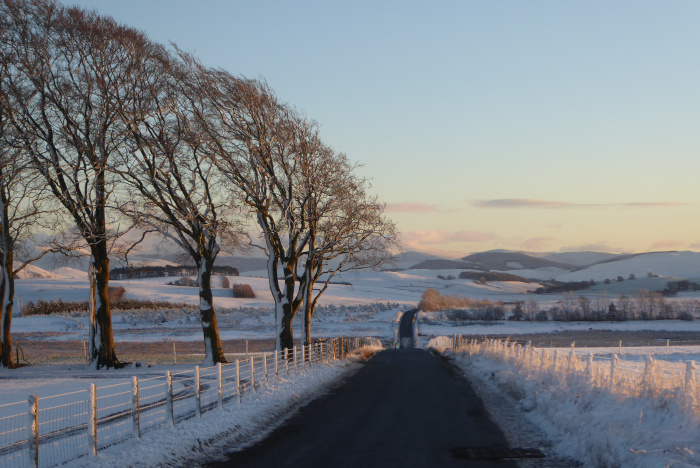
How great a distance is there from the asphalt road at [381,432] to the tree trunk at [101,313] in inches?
582

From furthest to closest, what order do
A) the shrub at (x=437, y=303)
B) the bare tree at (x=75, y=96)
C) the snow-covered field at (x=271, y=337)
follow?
the shrub at (x=437, y=303), the bare tree at (x=75, y=96), the snow-covered field at (x=271, y=337)

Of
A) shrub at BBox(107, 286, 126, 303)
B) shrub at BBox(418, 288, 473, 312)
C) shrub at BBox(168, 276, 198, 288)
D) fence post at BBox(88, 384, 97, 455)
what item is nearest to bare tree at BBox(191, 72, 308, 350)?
fence post at BBox(88, 384, 97, 455)

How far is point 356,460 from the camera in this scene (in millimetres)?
11961

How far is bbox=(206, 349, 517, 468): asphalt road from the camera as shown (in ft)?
39.5

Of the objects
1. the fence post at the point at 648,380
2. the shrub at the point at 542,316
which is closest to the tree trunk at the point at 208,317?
the fence post at the point at 648,380

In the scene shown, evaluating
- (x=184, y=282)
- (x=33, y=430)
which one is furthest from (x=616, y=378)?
(x=184, y=282)

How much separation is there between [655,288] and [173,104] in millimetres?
194089

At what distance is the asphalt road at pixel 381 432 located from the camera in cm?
1205

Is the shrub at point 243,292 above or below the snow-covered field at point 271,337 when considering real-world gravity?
above

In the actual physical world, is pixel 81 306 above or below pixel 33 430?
above

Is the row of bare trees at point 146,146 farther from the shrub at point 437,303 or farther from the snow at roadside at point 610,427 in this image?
the shrub at point 437,303

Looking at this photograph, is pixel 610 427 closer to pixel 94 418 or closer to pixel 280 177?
pixel 94 418

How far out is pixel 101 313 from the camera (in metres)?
33.4

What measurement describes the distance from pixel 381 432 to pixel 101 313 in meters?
22.4
